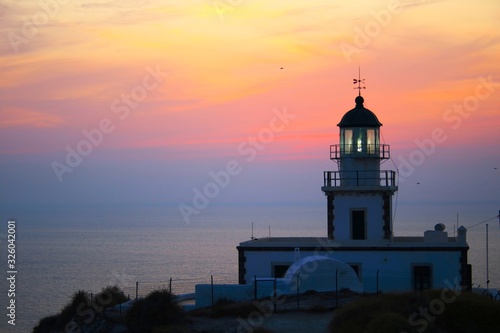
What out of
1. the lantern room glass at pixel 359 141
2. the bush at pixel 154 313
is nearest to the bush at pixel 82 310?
the bush at pixel 154 313

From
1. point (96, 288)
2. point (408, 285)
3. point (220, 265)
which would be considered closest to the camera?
point (408, 285)

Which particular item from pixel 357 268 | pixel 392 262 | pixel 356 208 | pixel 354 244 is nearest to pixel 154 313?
pixel 357 268

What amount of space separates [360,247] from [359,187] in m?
2.58

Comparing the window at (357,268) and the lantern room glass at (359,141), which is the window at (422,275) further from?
the lantern room glass at (359,141)

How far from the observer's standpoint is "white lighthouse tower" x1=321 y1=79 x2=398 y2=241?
98.2ft

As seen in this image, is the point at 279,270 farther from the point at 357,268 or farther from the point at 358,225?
the point at 358,225

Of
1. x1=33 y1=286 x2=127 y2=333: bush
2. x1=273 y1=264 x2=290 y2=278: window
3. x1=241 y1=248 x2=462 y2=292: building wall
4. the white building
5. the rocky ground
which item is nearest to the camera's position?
the rocky ground

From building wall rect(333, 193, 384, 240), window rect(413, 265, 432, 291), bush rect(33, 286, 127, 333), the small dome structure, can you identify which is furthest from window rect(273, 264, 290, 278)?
the small dome structure

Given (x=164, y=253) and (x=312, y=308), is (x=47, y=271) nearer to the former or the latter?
(x=164, y=253)

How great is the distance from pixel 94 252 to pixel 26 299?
46.4 metres

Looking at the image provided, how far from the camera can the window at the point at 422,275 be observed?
28.2 m

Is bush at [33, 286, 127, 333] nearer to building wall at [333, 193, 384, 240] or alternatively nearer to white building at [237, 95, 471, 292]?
white building at [237, 95, 471, 292]

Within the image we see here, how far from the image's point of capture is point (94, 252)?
9688 cm

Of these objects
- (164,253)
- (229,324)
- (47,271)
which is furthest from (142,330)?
(164,253)
